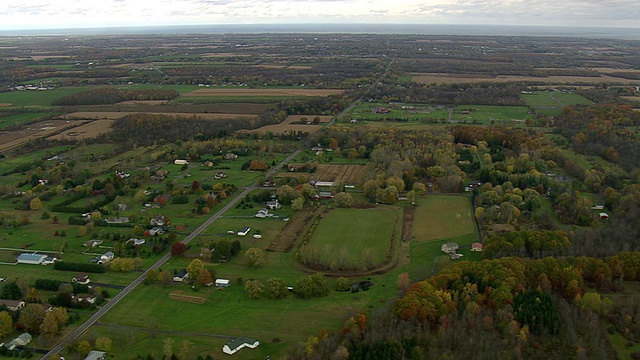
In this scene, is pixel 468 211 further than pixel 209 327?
Yes

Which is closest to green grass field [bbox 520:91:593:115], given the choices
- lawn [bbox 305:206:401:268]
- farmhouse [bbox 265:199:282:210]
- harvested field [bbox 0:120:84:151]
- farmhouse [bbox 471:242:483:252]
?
lawn [bbox 305:206:401:268]

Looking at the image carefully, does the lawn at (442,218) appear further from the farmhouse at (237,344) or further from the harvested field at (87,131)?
the harvested field at (87,131)

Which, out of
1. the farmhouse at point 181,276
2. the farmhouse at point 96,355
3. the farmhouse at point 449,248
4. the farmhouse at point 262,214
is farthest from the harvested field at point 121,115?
the farmhouse at point 96,355

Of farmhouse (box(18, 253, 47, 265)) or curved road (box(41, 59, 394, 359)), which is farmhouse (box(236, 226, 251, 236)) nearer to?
curved road (box(41, 59, 394, 359))

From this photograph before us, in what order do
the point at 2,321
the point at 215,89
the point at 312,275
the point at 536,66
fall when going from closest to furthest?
the point at 2,321 < the point at 312,275 < the point at 215,89 < the point at 536,66

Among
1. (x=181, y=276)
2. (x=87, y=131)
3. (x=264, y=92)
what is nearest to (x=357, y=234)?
(x=181, y=276)

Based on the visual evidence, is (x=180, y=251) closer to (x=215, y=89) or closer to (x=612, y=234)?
(x=612, y=234)

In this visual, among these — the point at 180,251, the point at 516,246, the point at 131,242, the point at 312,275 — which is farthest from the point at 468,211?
the point at 131,242
